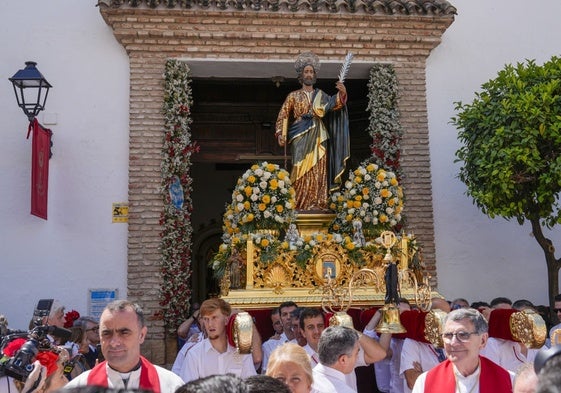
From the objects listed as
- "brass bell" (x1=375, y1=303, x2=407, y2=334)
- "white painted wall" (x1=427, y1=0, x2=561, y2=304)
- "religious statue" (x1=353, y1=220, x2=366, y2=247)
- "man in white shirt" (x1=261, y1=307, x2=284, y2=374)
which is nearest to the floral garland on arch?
"man in white shirt" (x1=261, y1=307, x2=284, y2=374)

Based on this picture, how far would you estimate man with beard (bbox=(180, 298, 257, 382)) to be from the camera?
530cm

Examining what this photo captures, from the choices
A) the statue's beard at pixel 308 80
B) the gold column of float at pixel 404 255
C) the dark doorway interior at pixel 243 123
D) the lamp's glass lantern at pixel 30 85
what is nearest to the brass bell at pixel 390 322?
the gold column of float at pixel 404 255

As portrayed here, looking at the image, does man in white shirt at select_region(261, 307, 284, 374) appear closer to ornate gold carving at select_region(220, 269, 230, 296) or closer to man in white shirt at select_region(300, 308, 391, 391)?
ornate gold carving at select_region(220, 269, 230, 296)

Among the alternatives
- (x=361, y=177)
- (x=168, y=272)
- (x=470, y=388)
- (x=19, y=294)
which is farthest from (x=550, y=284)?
(x=19, y=294)

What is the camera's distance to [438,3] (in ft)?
35.0

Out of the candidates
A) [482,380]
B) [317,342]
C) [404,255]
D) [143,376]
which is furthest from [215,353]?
[404,255]

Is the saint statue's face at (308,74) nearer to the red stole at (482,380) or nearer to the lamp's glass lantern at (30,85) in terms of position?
the lamp's glass lantern at (30,85)

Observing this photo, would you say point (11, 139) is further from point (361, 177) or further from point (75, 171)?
point (361, 177)

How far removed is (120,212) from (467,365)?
6831 millimetres

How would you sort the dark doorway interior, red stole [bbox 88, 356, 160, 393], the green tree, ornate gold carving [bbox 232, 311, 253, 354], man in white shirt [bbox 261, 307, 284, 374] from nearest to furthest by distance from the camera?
red stole [bbox 88, 356, 160, 393], ornate gold carving [bbox 232, 311, 253, 354], man in white shirt [bbox 261, 307, 284, 374], the green tree, the dark doorway interior

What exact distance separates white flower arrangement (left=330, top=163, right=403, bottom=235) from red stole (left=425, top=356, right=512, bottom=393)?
4.87 metres

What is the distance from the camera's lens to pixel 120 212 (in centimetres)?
1017

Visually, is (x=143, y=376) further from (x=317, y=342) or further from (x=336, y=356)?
(x=317, y=342)

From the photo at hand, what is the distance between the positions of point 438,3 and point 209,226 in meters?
6.86
